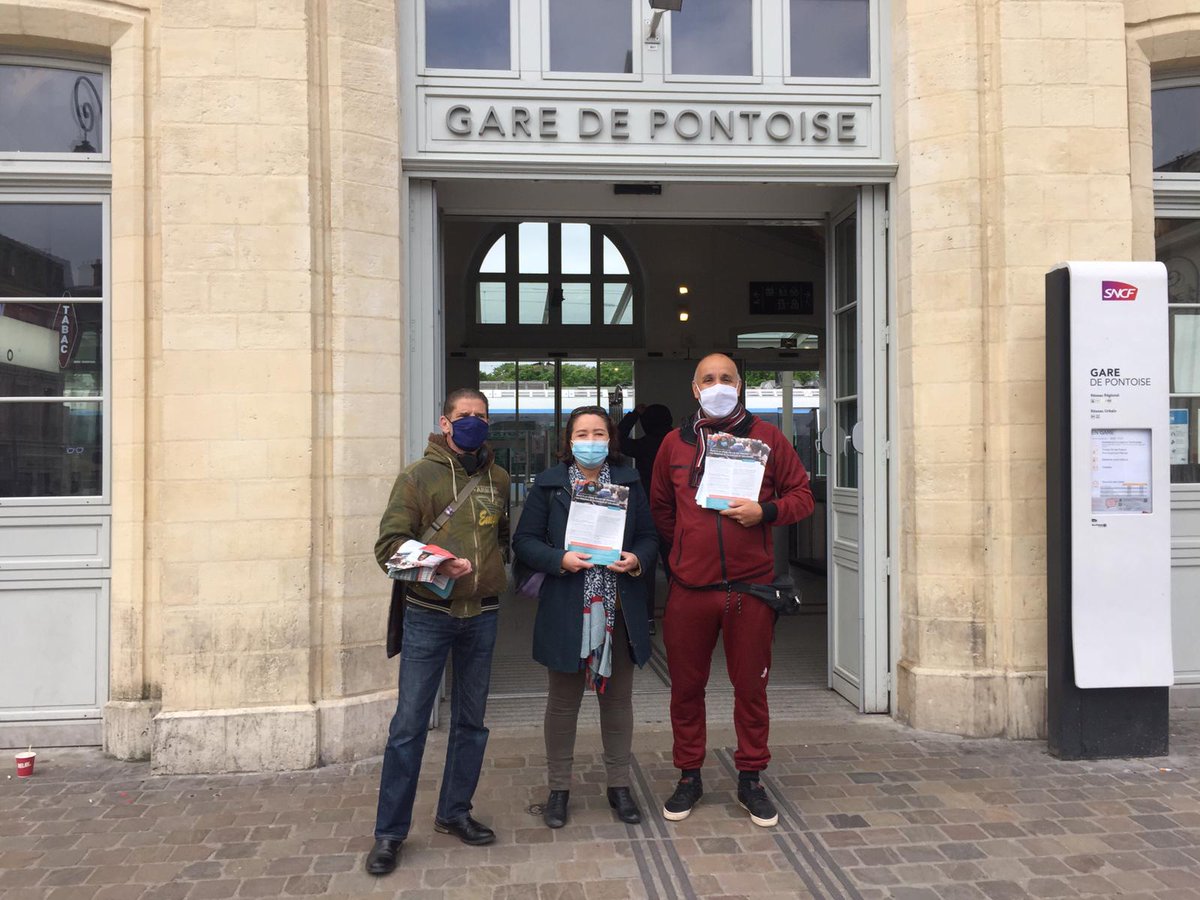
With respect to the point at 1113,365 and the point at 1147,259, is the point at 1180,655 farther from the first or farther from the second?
the point at 1147,259

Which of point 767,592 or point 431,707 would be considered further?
point 767,592

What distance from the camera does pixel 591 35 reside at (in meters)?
5.35

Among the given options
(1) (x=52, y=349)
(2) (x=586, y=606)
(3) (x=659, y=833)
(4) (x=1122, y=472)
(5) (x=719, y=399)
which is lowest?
(3) (x=659, y=833)

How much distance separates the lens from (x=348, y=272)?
191 inches

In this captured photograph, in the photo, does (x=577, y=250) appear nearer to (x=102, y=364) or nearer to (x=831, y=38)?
(x=831, y=38)

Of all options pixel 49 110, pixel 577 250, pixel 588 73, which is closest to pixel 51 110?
pixel 49 110

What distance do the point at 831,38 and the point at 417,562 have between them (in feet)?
14.1

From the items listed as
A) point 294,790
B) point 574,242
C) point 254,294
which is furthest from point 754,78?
point 574,242

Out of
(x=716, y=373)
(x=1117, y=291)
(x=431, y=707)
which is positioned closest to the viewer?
(x=431, y=707)

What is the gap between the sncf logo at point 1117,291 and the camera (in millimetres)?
4680

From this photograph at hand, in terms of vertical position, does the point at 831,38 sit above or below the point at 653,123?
above

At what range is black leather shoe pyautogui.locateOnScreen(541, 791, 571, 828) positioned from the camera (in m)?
3.94

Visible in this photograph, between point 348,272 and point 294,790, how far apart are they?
274cm

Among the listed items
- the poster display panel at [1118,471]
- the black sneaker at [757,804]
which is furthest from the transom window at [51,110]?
the poster display panel at [1118,471]
